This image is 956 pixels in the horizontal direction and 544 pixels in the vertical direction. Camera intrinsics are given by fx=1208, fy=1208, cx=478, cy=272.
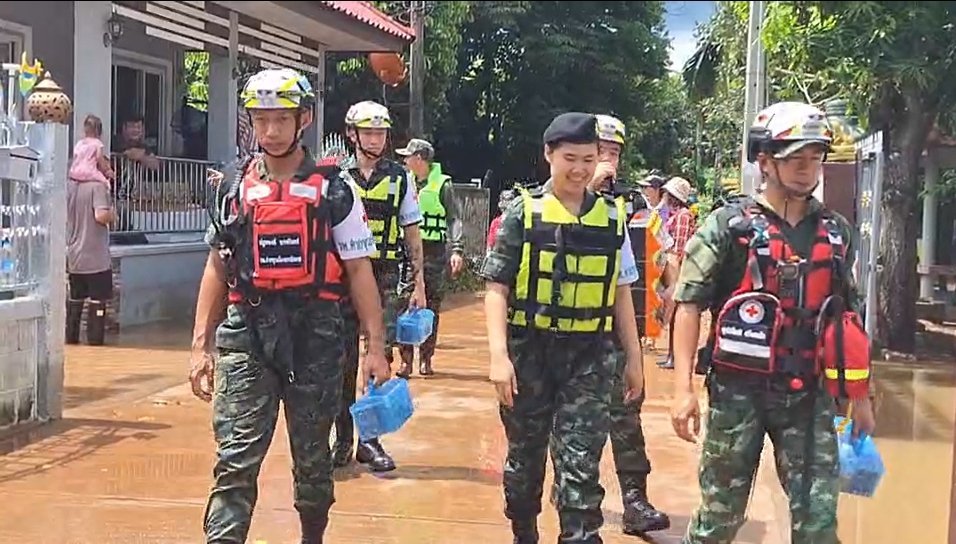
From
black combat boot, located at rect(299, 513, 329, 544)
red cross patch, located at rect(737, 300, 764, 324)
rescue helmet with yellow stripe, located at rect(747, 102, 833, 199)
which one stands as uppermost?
rescue helmet with yellow stripe, located at rect(747, 102, 833, 199)

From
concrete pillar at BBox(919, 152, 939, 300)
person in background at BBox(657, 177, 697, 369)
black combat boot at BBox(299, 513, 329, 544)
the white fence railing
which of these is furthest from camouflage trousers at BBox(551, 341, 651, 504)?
concrete pillar at BBox(919, 152, 939, 300)

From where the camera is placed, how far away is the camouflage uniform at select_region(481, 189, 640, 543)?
4.16m

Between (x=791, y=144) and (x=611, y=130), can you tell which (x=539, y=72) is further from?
(x=611, y=130)

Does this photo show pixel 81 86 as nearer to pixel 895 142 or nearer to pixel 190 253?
pixel 190 253

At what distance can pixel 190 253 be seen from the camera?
656 cm

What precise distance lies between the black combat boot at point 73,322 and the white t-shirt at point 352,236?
20.4 feet

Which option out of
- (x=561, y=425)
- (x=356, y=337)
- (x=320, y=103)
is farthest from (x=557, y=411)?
(x=356, y=337)

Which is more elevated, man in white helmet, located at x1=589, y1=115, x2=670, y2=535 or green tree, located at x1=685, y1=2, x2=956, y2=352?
green tree, located at x1=685, y1=2, x2=956, y2=352

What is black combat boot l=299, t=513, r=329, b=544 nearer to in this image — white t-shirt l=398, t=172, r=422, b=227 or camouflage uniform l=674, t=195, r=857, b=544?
camouflage uniform l=674, t=195, r=857, b=544

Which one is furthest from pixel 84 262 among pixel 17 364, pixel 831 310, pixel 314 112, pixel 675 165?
pixel 831 310

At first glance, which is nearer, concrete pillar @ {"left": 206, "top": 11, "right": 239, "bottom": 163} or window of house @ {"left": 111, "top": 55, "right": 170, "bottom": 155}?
concrete pillar @ {"left": 206, "top": 11, "right": 239, "bottom": 163}

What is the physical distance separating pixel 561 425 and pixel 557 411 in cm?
6

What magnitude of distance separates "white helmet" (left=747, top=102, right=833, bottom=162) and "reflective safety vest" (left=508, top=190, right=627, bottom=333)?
27.7 inches

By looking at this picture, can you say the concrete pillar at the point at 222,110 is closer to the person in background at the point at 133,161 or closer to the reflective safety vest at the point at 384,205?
the person in background at the point at 133,161
